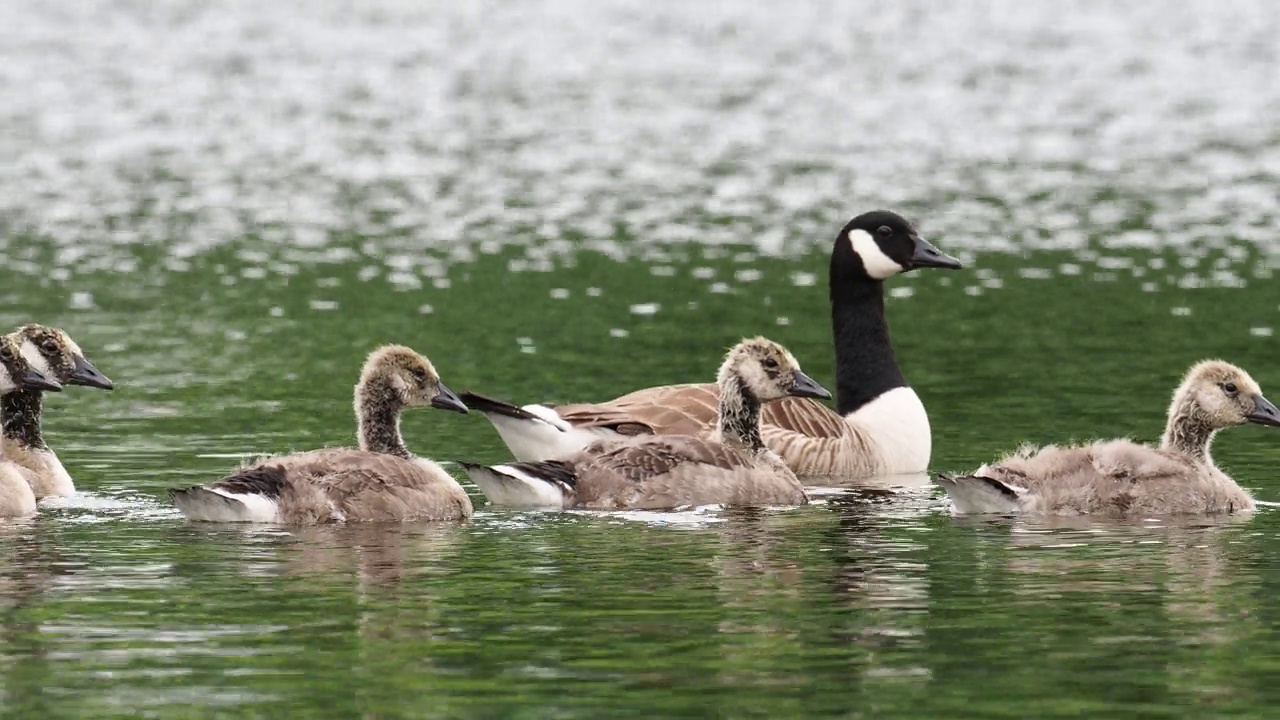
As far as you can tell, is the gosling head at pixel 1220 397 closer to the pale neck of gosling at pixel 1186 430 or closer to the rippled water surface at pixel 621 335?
the pale neck of gosling at pixel 1186 430

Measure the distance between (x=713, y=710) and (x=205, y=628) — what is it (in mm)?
3182

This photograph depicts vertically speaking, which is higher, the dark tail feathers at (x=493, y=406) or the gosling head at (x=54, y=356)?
the gosling head at (x=54, y=356)

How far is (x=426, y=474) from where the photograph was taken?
687 inches

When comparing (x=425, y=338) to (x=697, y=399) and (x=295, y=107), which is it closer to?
(x=697, y=399)

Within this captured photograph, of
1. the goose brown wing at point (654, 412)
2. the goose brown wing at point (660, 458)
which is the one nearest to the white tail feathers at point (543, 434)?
the goose brown wing at point (654, 412)

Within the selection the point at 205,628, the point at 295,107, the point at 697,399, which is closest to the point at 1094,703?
the point at 205,628

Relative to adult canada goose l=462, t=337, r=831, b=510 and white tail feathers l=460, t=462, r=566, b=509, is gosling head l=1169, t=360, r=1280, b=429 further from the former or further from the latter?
white tail feathers l=460, t=462, r=566, b=509

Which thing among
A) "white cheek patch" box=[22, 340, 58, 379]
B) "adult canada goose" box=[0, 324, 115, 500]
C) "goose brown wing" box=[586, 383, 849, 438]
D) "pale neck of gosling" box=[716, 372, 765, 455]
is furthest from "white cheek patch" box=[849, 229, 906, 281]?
"white cheek patch" box=[22, 340, 58, 379]

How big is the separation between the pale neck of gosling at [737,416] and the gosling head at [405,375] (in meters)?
2.18

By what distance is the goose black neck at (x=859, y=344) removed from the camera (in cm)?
2278

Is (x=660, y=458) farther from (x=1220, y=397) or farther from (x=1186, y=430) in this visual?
(x=1220, y=397)

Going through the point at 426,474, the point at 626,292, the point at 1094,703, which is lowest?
the point at 1094,703

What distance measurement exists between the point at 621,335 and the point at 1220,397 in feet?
38.4

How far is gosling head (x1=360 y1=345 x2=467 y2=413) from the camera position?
59.6ft
